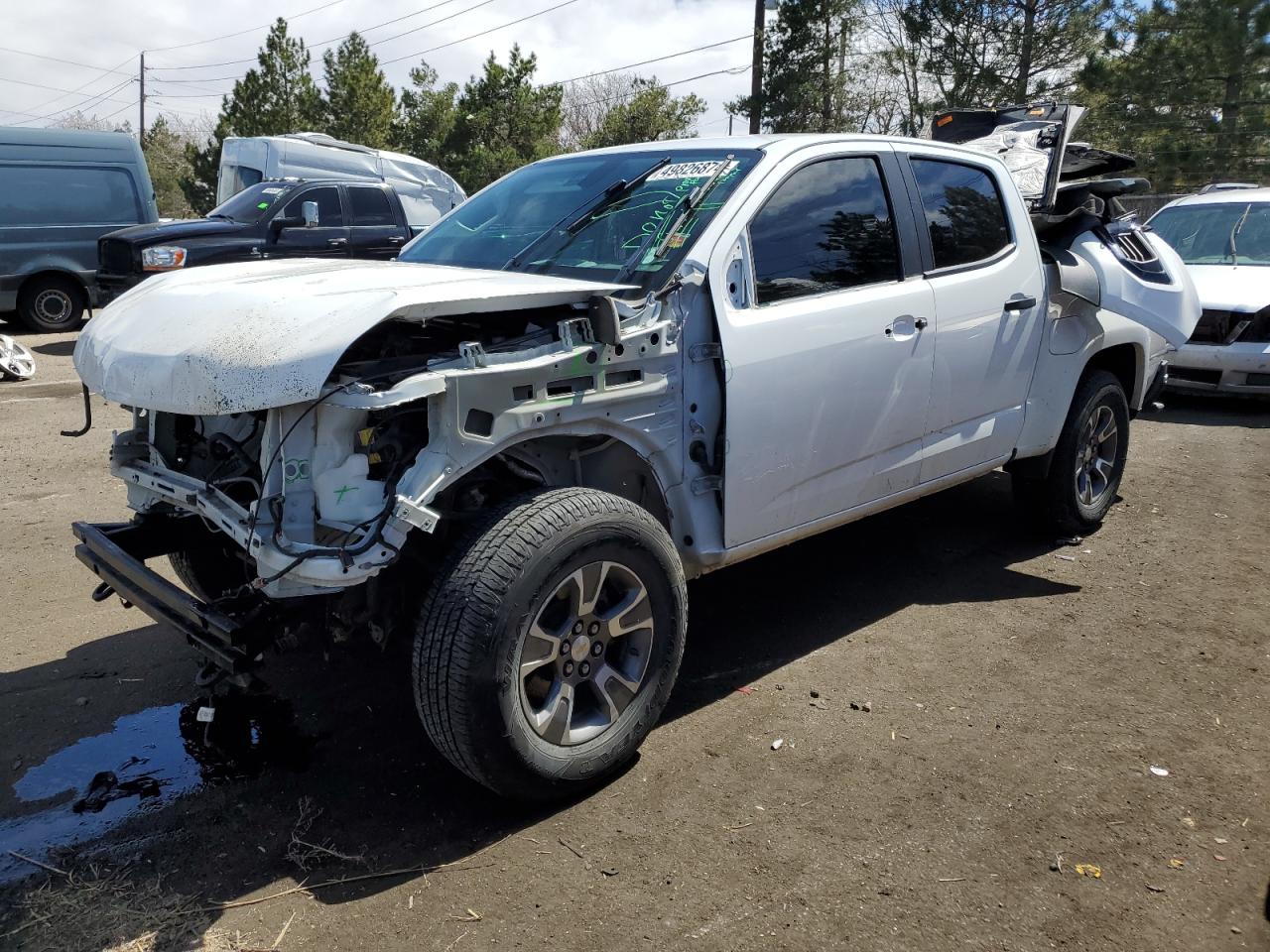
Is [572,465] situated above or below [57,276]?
below

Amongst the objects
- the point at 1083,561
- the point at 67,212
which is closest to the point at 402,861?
the point at 1083,561

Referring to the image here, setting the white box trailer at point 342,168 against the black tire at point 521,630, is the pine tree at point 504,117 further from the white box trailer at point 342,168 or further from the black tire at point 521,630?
the black tire at point 521,630

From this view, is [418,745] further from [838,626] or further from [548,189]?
[548,189]

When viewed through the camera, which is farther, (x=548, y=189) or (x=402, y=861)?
(x=548, y=189)

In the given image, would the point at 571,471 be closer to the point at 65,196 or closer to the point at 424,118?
the point at 65,196

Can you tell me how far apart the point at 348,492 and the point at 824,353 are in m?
1.82

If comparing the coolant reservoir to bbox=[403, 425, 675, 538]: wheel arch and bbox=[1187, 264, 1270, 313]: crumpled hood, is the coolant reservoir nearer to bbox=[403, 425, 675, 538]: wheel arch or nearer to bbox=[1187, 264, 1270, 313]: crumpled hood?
bbox=[403, 425, 675, 538]: wheel arch

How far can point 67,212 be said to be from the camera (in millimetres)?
13375

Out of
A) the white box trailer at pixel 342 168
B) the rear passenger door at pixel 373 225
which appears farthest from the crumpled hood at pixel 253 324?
the white box trailer at pixel 342 168

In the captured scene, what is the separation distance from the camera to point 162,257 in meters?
11.1

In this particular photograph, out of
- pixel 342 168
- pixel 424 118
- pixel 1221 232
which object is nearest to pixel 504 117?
pixel 424 118

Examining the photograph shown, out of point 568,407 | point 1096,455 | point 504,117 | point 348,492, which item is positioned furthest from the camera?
point 504,117

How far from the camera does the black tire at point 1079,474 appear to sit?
5.21 m

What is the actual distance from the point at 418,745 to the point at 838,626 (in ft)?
6.40
